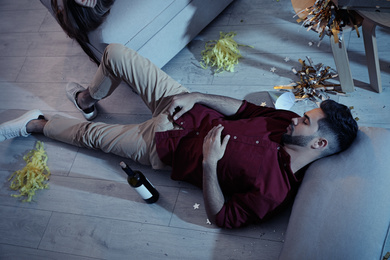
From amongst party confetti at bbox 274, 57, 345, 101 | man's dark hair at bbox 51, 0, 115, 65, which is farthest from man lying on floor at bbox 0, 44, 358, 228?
party confetti at bbox 274, 57, 345, 101

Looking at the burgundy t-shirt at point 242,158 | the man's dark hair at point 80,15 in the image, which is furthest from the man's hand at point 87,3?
the burgundy t-shirt at point 242,158

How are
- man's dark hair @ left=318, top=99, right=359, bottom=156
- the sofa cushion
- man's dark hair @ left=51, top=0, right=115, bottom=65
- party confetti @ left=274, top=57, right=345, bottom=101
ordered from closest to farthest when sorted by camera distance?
the sofa cushion → man's dark hair @ left=318, top=99, right=359, bottom=156 → man's dark hair @ left=51, top=0, right=115, bottom=65 → party confetti @ left=274, top=57, right=345, bottom=101

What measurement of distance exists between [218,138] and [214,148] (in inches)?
2.2

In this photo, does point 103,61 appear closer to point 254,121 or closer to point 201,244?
point 254,121

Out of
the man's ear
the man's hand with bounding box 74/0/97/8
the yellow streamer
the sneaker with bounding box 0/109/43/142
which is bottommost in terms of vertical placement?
the yellow streamer

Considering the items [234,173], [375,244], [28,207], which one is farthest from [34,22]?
[375,244]

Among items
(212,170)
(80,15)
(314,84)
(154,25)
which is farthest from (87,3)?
(314,84)

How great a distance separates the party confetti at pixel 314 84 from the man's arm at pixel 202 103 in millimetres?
552

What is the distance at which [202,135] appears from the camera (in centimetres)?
186

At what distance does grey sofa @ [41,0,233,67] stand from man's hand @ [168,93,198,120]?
1.93ft

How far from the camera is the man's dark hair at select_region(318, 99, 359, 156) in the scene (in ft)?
5.17

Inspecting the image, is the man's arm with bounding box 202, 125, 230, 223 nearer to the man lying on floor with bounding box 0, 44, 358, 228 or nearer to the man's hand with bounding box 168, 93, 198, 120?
the man lying on floor with bounding box 0, 44, 358, 228

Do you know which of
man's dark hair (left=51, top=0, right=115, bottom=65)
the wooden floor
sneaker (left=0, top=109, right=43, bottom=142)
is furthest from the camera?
sneaker (left=0, top=109, right=43, bottom=142)

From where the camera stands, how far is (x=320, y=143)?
1590 mm
